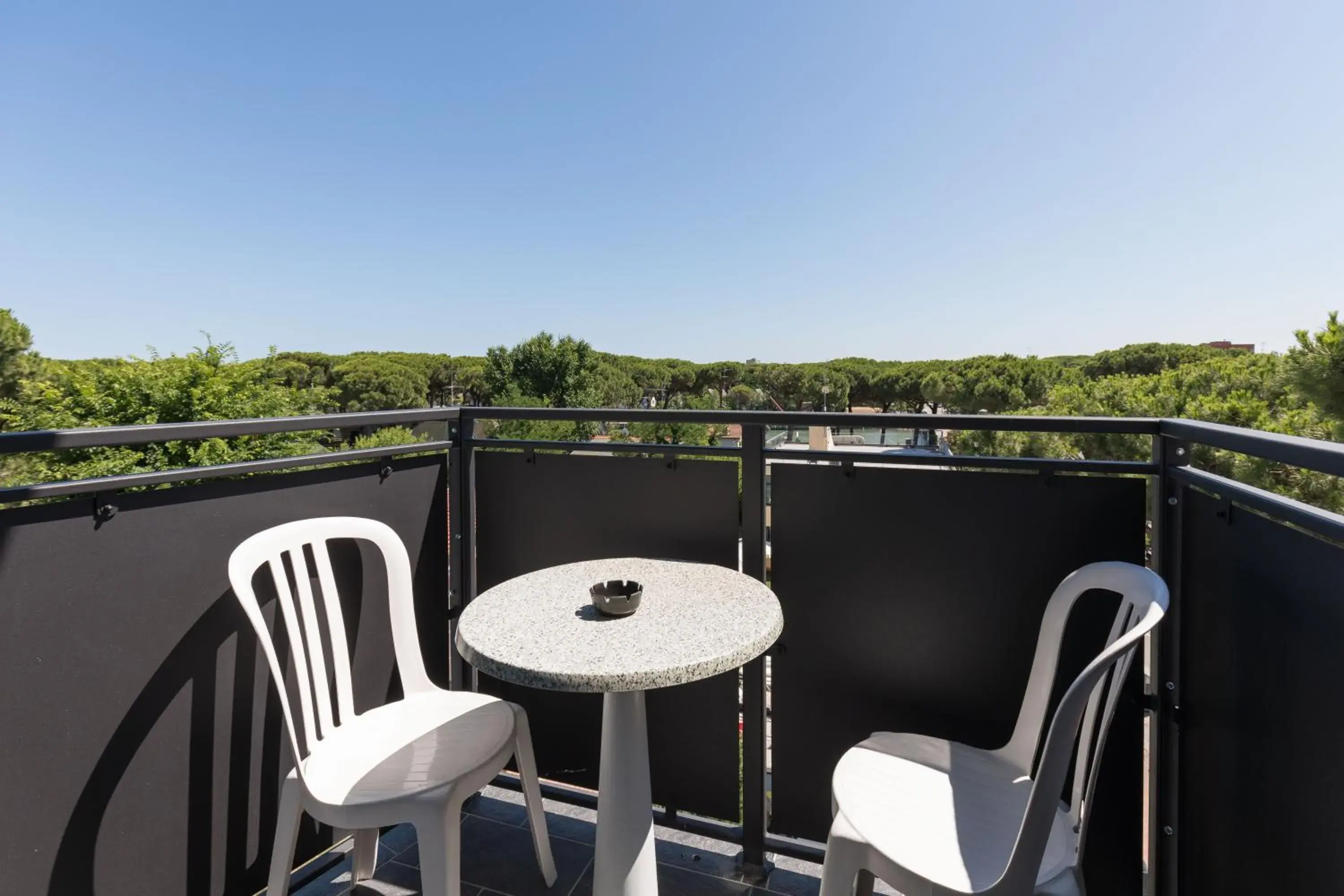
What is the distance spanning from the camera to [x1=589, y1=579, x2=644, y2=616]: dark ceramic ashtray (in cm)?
130

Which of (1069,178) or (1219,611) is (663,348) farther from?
(1219,611)

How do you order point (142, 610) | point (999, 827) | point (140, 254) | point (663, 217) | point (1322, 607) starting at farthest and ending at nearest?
point (663, 217)
point (140, 254)
point (142, 610)
point (999, 827)
point (1322, 607)

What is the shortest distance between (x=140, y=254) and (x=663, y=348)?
30.9m

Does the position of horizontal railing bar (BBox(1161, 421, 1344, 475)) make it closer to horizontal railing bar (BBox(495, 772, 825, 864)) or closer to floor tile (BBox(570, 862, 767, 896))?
horizontal railing bar (BBox(495, 772, 825, 864))

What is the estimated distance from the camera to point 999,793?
48.6 inches

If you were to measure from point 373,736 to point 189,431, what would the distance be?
30.7 inches

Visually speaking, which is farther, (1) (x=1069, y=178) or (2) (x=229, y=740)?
(1) (x=1069, y=178)

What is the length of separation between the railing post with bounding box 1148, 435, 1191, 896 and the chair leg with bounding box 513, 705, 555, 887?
1397 millimetres

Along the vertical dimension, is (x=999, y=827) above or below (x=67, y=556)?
below

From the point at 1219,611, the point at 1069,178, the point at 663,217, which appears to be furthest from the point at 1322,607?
the point at 663,217

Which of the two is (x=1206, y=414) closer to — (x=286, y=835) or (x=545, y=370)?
(x=286, y=835)

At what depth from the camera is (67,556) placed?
1.16 m

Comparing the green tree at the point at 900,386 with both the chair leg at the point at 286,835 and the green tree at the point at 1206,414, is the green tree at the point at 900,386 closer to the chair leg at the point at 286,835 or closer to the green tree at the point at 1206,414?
the green tree at the point at 1206,414

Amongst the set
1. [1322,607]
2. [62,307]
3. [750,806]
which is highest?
[62,307]
